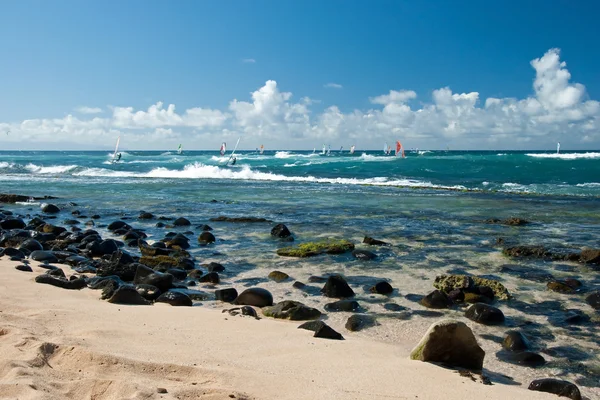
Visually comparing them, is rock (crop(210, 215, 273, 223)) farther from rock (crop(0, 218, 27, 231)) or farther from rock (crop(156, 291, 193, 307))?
rock (crop(156, 291, 193, 307))

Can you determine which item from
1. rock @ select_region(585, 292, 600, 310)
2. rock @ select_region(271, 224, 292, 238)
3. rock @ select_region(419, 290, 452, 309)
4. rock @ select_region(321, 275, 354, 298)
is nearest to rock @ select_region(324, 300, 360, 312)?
rock @ select_region(321, 275, 354, 298)

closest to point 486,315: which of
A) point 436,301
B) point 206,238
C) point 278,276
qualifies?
point 436,301

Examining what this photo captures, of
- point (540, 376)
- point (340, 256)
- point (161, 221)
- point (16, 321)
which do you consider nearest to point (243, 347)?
point (16, 321)

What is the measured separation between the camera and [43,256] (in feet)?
29.3

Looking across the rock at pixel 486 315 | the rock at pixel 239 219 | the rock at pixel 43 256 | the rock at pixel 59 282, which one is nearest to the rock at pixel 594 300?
the rock at pixel 486 315

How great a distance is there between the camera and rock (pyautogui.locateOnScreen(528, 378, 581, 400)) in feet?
13.3

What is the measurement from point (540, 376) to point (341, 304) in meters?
2.69

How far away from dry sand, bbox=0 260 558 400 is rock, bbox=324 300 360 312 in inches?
40.3

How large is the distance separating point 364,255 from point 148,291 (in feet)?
15.7

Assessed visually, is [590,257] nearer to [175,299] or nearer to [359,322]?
[359,322]

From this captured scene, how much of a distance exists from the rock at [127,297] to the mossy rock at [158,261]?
259cm

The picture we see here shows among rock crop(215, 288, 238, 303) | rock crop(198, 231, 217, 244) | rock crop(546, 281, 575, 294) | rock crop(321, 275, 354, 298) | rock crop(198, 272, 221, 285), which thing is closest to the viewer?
rock crop(215, 288, 238, 303)

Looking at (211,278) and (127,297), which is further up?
(127,297)

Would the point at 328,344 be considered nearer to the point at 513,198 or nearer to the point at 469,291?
the point at 469,291
